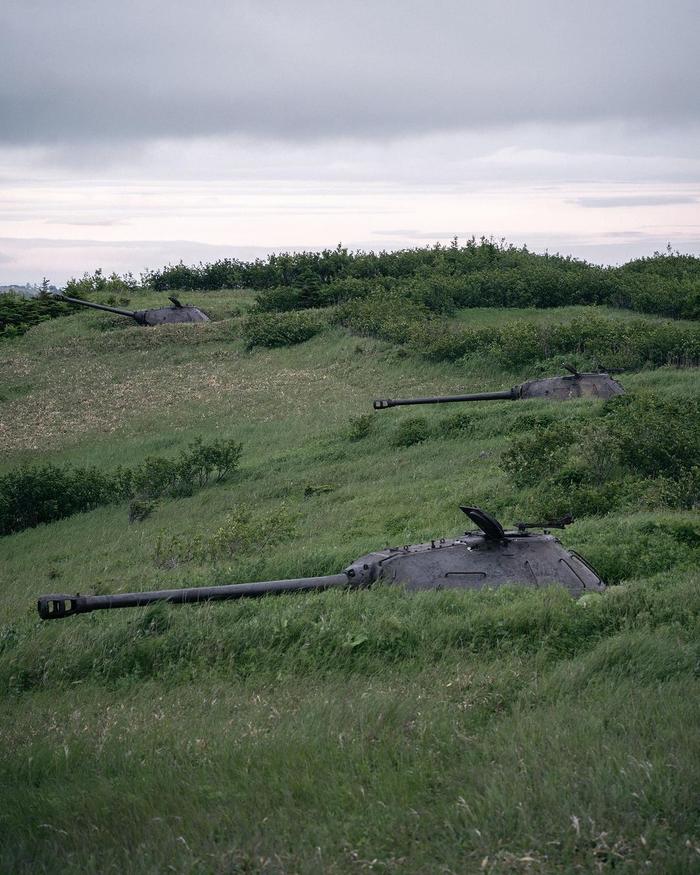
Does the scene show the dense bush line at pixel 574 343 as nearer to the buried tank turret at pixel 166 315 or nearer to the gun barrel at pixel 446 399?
the gun barrel at pixel 446 399

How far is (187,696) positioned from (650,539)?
241 inches

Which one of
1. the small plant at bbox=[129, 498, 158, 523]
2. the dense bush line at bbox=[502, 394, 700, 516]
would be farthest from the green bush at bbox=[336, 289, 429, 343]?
the dense bush line at bbox=[502, 394, 700, 516]

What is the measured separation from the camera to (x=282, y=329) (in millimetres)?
38906

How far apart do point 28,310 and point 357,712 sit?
50.1 meters

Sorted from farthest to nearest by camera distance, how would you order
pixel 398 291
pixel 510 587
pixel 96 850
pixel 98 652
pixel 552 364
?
pixel 398 291 < pixel 552 364 < pixel 510 587 < pixel 98 652 < pixel 96 850

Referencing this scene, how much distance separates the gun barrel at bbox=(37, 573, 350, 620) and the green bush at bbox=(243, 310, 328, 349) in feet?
97.5

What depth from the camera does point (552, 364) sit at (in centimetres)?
2773

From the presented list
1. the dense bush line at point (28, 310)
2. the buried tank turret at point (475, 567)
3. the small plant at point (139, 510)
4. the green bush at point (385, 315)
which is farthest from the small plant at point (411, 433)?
the dense bush line at point (28, 310)

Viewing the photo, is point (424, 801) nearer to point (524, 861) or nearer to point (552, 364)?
point (524, 861)

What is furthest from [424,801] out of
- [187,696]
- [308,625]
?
[308,625]

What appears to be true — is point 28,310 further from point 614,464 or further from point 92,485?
point 614,464

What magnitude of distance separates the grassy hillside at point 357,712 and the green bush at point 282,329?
2296 cm

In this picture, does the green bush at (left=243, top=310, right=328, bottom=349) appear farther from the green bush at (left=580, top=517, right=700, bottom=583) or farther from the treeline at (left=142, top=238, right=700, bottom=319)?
the green bush at (left=580, top=517, right=700, bottom=583)

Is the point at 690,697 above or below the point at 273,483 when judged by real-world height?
above
